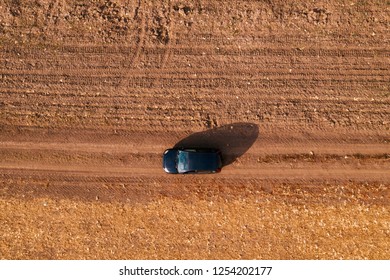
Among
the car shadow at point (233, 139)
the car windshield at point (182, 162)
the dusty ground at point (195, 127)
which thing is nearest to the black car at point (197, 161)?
the car windshield at point (182, 162)

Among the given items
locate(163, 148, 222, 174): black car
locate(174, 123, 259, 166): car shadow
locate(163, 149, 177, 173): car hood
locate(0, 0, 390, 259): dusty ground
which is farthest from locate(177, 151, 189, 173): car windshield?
locate(174, 123, 259, 166): car shadow

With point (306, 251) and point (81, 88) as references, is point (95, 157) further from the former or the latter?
point (306, 251)

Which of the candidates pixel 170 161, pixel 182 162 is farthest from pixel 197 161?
pixel 170 161

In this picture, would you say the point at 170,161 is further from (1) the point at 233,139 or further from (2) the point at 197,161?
(1) the point at 233,139

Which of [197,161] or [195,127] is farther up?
[195,127]

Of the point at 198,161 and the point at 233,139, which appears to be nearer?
the point at 198,161
